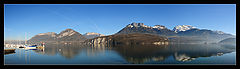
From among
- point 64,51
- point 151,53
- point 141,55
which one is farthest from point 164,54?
point 64,51

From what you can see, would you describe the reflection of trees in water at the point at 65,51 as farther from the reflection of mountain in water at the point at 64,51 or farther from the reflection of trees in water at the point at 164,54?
the reflection of trees in water at the point at 164,54

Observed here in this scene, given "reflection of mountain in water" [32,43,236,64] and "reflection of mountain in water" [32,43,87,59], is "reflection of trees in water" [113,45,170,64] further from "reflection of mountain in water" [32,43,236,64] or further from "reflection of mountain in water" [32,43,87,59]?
"reflection of mountain in water" [32,43,87,59]

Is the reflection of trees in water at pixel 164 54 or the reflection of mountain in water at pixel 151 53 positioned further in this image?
the reflection of mountain in water at pixel 151 53

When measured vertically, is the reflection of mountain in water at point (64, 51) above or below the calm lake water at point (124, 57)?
below

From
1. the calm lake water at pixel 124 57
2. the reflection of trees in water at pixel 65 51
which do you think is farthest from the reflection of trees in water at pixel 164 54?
the reflection of trees in water at pixel 65 51

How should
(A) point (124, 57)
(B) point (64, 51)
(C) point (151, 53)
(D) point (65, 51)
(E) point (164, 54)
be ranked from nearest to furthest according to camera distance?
1. (A) point (124, 57)
2. (E) point (164, 54)
3. (C) point (151, 53)
4. (D) point (65, 51)
5. (B) point (64, 51)

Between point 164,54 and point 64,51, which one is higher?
point 164,54

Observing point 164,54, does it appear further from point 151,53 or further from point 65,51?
point 65,51

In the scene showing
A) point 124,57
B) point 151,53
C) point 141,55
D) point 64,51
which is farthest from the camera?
point 64,51

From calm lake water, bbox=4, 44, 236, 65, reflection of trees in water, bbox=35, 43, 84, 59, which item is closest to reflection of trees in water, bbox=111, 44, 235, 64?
calm lake water, bbox=4, 44, 236, 65
